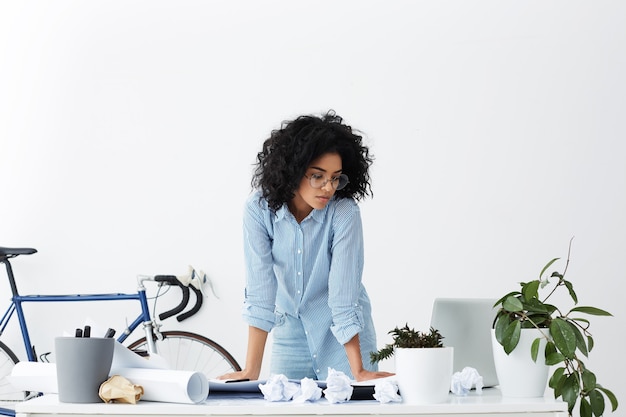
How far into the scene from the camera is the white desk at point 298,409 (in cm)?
125

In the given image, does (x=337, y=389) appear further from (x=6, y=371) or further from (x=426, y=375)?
(x=6, y=371)

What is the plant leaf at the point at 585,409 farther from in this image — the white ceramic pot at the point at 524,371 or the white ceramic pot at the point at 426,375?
the white ceramic pot at the point at 426,375

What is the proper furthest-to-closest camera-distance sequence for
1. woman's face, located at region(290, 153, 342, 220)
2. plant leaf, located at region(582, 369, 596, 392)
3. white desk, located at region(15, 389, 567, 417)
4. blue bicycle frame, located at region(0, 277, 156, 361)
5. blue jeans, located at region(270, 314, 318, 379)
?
1. blue bicycle frame, located at region(0, 277, 156, 361)
2. blue jeans, located at region(270, 314, 318, 379)
3. woman's face, located at region(290, 153, 342, 220)
4. plant leaf, located at region(582, 369, 596, 392)
5. white desk, located at region(15, 389, 567, 417)

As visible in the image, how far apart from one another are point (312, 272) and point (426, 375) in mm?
737

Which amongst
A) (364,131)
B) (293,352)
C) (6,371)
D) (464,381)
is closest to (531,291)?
(464,381)

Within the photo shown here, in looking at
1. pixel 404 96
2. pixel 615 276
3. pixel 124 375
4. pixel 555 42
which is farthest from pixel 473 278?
pixel 124 375

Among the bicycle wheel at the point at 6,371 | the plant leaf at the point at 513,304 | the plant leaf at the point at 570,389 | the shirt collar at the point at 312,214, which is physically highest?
the shirt collar at the point at 312,214

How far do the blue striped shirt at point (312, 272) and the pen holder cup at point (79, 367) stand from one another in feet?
2.16

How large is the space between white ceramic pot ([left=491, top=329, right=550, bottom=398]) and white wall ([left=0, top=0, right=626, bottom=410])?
7.19 ft

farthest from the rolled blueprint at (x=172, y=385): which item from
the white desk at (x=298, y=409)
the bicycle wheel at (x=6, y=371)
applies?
the bicycle wheel at (x=6, y=371)

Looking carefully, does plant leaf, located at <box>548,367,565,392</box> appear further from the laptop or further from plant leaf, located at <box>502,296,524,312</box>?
plant leaf, located at <box>502,296,524,312</box>

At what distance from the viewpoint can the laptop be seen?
1611 mm

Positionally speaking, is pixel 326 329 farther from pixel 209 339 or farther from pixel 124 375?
pixel 209 339

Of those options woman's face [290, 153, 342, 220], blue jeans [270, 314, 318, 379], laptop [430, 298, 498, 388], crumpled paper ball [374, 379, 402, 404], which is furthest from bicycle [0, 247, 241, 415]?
crumpled paper ball [374, 379, 402, 404]
